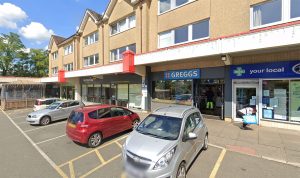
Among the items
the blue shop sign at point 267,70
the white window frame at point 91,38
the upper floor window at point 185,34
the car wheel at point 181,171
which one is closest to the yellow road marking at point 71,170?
the car wheel at point 181,171

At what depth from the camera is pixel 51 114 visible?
41.0 ft

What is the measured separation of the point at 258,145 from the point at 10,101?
25.4 m

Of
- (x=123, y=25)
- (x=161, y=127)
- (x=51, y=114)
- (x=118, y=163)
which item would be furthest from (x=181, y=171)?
(x=123, y=25)

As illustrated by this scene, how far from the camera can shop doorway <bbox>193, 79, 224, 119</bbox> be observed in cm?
1115

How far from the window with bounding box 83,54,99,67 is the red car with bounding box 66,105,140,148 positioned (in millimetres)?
14197

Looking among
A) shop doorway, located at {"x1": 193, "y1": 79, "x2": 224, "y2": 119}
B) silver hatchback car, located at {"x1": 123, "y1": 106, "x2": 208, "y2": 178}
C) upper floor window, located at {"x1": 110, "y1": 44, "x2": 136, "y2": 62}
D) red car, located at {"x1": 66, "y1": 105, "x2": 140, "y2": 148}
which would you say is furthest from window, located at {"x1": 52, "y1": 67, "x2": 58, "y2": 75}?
silver hatchback car, located at {"x1": 123, "y1": 106, "x2": 208, "y2": 178}

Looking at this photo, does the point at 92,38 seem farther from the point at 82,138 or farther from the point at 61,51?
the point at 82,138

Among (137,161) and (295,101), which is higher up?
(295,101)

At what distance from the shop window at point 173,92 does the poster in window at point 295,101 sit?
5.37 meters

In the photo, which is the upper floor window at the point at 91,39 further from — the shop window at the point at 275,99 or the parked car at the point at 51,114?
the shop window at the point at 275,99

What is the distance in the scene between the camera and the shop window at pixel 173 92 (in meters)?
12.4

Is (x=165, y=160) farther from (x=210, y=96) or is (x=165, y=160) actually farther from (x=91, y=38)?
(x=91, y=38)

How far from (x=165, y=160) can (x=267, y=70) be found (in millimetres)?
7724

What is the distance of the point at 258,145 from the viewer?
702cm
